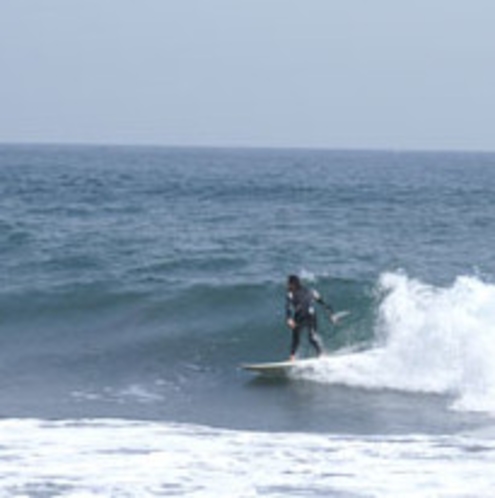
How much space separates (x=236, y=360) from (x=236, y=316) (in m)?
3.21

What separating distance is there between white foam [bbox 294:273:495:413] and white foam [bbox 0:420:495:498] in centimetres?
363

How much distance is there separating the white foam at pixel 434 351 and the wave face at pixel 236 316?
3cm

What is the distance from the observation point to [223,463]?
1299 centimetres

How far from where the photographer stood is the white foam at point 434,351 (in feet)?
60.3

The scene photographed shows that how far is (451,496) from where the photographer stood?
38.2ft

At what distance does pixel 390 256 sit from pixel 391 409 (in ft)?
49.7

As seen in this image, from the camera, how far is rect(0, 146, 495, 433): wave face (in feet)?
56.6

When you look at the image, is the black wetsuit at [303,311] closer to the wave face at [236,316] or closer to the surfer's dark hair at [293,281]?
the surfer's dark hair at [293,281]

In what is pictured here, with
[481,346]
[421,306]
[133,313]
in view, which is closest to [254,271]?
[133,313]

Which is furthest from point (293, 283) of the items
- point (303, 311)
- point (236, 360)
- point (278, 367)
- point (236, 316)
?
point (236, 316)

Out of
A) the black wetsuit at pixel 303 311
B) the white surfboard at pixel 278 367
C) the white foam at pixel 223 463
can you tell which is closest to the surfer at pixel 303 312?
the black wetsuit at pixel 303 311

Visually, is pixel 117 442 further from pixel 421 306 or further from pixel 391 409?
pixel 421 306

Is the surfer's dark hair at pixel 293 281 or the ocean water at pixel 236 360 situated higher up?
the surfer's dark hair at pixel 293 281

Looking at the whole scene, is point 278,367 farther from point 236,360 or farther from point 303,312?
point 236,360
